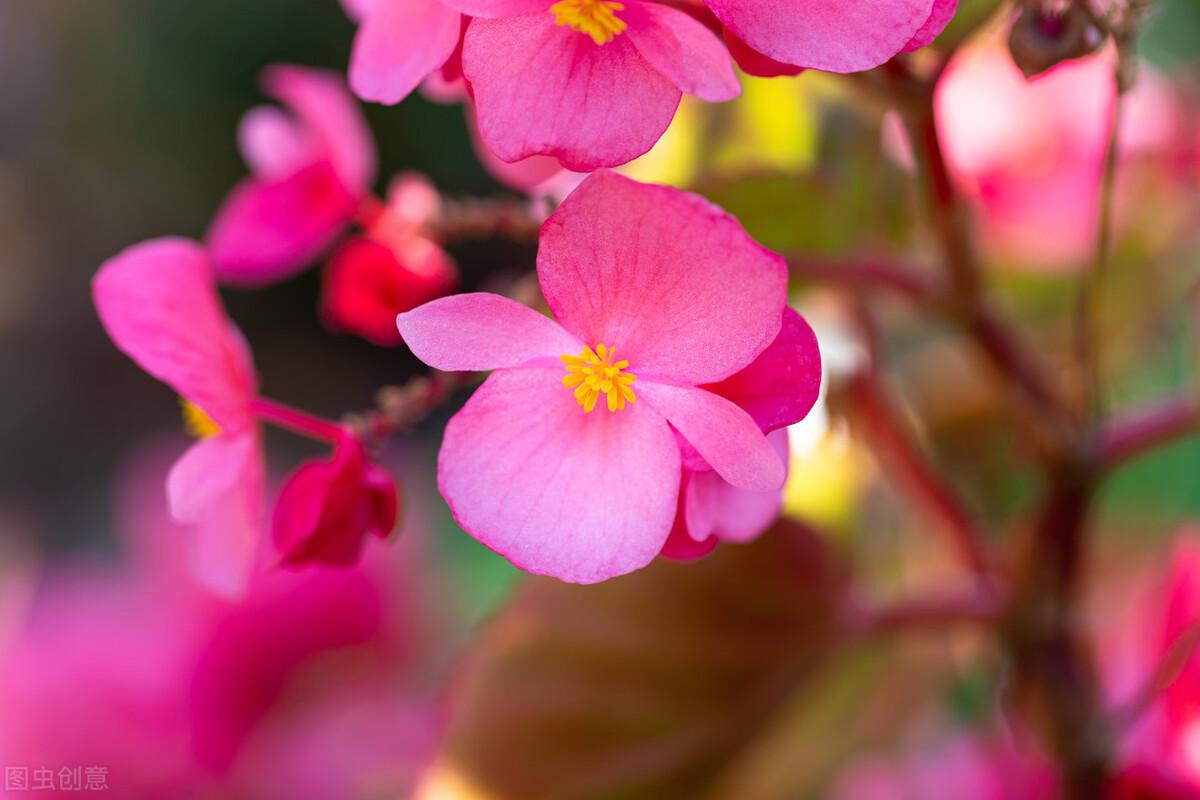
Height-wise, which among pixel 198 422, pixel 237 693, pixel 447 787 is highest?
pixel 198 422

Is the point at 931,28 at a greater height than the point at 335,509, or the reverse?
the point at 931,28

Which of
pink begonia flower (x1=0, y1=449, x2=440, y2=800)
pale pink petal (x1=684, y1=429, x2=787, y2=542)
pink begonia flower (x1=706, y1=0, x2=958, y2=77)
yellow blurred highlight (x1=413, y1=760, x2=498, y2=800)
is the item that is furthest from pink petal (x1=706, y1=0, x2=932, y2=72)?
pink begonia flower (x1=0, y1=449, x2=440, y2=800)

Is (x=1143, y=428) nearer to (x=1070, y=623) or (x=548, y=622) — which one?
(x=1070, y=623)

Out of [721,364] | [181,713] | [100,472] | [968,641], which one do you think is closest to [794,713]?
[968,641]

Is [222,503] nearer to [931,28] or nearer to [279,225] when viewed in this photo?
[279,225]

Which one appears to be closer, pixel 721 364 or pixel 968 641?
pixel 721 364

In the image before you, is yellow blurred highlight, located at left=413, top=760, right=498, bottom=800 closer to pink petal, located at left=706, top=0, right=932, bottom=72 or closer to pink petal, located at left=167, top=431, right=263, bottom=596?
pink petal, located at left=167, top=431, right=263, bottom=596

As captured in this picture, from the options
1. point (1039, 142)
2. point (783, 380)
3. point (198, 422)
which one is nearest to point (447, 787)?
point (198, 422)
